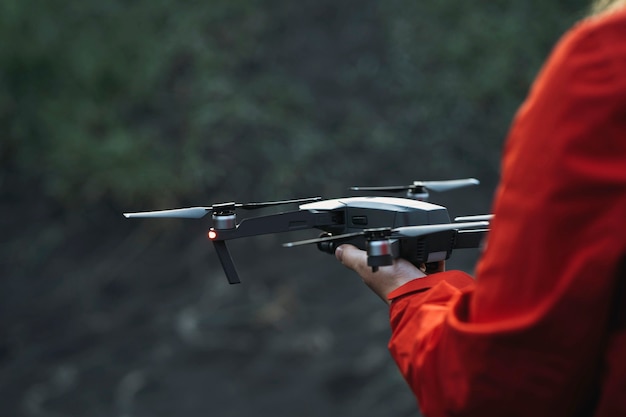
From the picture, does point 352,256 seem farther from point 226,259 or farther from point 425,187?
point 425,187

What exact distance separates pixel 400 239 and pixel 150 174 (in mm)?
4137

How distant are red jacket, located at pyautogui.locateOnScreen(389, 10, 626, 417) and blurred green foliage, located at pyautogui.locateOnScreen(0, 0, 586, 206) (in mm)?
4206

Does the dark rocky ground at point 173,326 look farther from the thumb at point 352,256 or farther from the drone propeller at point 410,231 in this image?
the drone propeller at point 410,231

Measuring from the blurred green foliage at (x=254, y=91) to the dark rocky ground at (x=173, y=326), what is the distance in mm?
382

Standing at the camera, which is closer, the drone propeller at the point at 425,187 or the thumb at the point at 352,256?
the thumb at the point at 352,256

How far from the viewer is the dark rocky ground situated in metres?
3.51

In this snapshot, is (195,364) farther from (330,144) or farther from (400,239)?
(400,239)

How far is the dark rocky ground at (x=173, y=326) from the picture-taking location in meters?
3.51

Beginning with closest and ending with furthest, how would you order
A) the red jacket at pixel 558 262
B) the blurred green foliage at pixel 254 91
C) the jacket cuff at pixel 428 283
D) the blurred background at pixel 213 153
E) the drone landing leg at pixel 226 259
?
the red jacket at pixel 558 262, the jacket cuff at pixel 428 283, the drone landing leg at pixel 226 259, the blurred background at pixel 213 153, the blurred green foliage at pixel 254 91

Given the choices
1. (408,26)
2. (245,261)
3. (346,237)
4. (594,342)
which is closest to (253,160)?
(245,261)

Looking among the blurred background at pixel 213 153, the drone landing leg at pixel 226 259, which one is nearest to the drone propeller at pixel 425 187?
the drone landing leg at pixel 226 259

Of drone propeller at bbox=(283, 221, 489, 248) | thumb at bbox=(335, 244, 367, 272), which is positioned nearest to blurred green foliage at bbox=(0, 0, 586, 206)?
thumb at bbox=(335, 244, 367, 272)

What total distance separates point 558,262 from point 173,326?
138 inches

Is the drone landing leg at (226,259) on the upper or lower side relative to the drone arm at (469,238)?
lower
